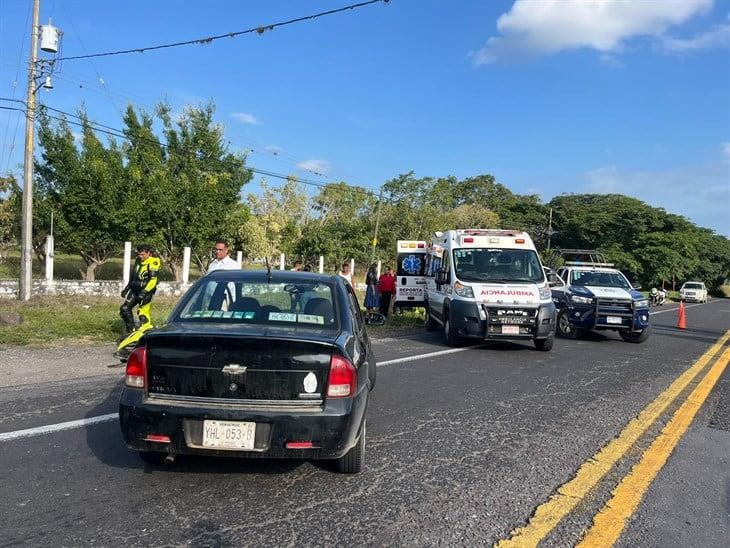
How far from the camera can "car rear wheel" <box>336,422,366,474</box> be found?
13.7 feet

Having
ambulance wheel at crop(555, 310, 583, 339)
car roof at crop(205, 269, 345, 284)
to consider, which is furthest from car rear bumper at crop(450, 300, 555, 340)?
car roof at crop(205, 269, 345, 284)

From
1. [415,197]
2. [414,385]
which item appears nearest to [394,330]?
[414,385]

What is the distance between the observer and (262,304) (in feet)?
15.3

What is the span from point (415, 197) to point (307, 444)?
43036 mm

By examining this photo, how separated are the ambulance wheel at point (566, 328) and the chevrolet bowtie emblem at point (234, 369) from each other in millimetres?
11244

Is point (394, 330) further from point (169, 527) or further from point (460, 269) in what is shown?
point (169, 527)

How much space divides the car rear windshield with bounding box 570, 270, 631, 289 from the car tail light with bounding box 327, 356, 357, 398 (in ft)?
37.9

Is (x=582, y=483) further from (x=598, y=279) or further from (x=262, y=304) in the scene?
(x=598, y=279)

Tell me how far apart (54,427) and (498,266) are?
8.40 m

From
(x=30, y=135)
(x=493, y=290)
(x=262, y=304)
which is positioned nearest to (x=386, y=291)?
(x=493, y=290)

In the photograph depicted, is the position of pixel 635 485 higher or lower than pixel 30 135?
lower

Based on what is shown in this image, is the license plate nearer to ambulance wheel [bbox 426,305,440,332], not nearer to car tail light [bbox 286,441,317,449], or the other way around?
car tail light [bbox 286,441,317,449]

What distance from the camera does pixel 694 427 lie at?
592 cm

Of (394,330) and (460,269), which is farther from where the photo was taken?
(394,330)
